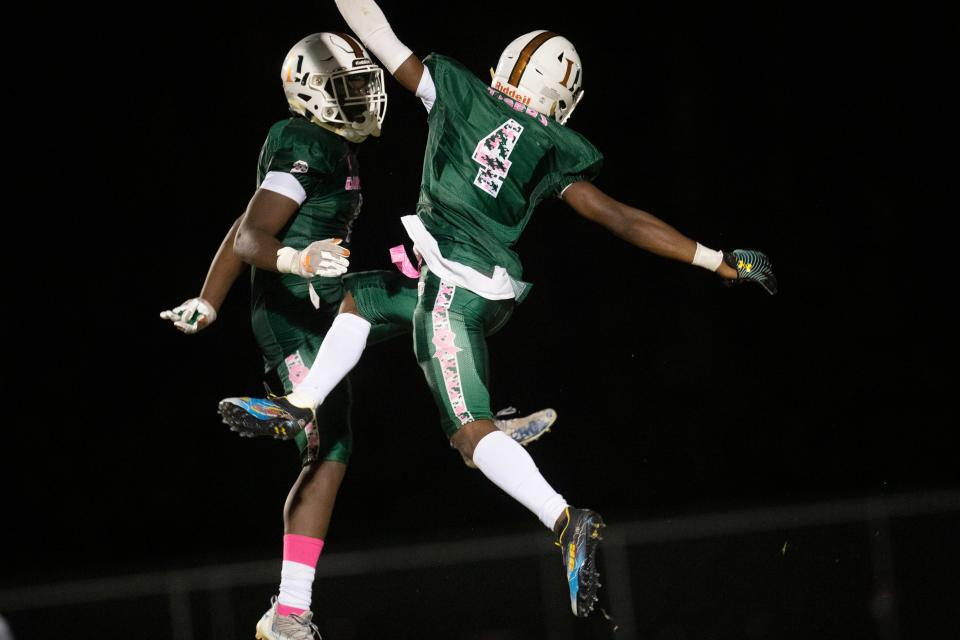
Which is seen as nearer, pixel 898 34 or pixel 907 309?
pixel 898 34

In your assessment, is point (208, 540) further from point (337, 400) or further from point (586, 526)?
point (586, 526)

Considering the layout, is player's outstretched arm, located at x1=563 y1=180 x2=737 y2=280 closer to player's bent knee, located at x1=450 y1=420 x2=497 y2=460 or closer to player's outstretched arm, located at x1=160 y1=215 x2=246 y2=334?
player's bent knee, located at x1=450 y1=420 x2=497 y2=460

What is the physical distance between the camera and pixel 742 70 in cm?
555

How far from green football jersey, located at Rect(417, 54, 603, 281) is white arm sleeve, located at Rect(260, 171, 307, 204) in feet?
1.23

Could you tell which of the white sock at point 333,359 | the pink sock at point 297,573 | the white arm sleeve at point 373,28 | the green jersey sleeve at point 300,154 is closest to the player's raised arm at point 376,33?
the white arm sleeve at point 373,28

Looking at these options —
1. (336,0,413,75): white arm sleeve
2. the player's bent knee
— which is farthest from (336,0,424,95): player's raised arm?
the player's bent knee

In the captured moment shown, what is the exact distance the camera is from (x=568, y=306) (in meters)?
5.75

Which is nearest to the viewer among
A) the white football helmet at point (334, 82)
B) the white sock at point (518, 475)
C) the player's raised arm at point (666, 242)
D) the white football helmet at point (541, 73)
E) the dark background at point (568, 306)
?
the white sock at point (518, 475)

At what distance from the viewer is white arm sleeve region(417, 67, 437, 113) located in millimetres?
3316

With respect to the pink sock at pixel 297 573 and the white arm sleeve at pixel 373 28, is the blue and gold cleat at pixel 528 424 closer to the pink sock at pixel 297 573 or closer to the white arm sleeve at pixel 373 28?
the pink sock at pixel 297 573

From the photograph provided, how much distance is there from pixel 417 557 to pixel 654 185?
195cm

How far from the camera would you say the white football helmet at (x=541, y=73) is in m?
3.40

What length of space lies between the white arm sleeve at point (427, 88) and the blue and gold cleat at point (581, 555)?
1.17 meters

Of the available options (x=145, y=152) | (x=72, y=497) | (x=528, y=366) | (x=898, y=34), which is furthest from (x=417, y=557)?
(x=898, y=34)
